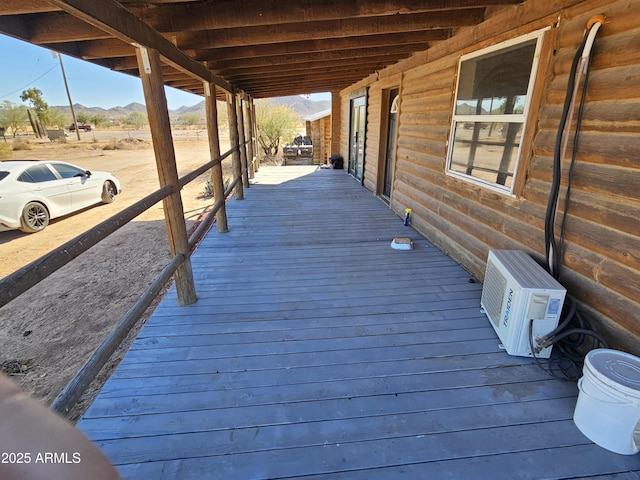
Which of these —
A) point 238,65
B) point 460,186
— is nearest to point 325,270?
point 460,186

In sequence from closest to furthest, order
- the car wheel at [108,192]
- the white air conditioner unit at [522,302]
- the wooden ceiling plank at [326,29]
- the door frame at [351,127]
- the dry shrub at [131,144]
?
the white air conditioner unit at [522,302], the wooden ceiling plank at [326,29], the door frame at [351,127], the car wheel at [108,192], the dry shrub at [131,144]

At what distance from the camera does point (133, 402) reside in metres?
1.79

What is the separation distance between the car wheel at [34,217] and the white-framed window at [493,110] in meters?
8.45

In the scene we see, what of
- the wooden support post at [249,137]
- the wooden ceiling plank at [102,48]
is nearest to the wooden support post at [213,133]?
the wooden ceiling plank at [102,48]

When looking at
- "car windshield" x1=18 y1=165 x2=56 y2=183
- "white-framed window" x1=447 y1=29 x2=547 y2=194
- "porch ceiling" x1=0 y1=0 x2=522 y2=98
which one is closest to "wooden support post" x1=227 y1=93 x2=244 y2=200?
"porch ceiling" x1=0 y1=0 x2=522 y2=98

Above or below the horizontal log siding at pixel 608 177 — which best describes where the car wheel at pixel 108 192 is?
below

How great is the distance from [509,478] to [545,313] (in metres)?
0.96

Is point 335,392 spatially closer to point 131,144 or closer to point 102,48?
point 102,48

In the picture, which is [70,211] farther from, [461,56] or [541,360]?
[541,360]

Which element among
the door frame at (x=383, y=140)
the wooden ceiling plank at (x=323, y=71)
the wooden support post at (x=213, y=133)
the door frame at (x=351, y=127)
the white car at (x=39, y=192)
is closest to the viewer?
the wooden support post at (x=213, y=133)

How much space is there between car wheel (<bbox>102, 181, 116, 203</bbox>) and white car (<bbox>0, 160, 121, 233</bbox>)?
365mm

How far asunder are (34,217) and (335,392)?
8370mm

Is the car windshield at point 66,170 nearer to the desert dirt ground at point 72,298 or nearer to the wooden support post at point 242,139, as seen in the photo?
the desert dirt ground at point 72,298

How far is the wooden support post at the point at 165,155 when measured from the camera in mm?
2150
